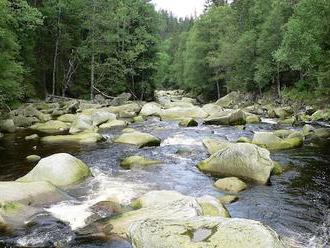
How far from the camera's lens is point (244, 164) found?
13969 mm

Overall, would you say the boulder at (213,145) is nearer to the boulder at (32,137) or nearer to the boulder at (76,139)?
Answer: the boulder at (76,139)

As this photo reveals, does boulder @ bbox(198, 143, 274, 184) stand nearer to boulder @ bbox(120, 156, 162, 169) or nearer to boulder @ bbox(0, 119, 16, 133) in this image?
boulder @ bbox(120, 156, 162, 169)

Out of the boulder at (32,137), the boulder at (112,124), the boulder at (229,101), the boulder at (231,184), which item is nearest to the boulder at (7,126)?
the boulder at (32,137)

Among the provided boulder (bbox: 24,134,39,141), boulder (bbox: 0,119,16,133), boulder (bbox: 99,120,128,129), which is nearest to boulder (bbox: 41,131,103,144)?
boulder (bbox: 24,134,39,141)

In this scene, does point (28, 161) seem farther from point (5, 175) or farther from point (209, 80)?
point (209, 80)

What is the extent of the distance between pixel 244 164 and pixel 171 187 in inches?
Result: 99.3

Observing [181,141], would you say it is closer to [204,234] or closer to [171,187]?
[171,187]

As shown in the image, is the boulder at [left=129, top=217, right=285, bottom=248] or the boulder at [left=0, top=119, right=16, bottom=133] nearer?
the boulder at [left=129, top=217, right=285, bottom=248]

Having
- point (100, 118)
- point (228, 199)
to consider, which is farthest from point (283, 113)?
point (228, 199)

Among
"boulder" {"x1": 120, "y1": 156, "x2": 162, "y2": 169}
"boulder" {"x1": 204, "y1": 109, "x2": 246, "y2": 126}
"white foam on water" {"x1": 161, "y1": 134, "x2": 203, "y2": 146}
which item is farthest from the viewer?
"boulder" {"x1": 204, "y1": 109, "x2": 246, "y2": 126}

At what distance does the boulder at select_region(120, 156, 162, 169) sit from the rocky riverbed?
4 centimetres

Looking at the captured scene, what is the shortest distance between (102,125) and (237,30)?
3258cm

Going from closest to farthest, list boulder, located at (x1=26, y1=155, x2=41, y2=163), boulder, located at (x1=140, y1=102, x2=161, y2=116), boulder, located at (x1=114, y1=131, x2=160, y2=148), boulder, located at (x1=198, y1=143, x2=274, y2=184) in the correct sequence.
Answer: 1. boulder, located at (x1=198, y1=143, x2=274, y2=184)
2. boulder, located at (x1=26, y1=155, x2=41, y2=163)
3. boulder, located at (x1=114, y1=131, x2=160, y2=148)
4. boulder, located at (x1=140, y1=102, x2=161, y2=116)

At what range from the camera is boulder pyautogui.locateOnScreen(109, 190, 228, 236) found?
9102 mm
